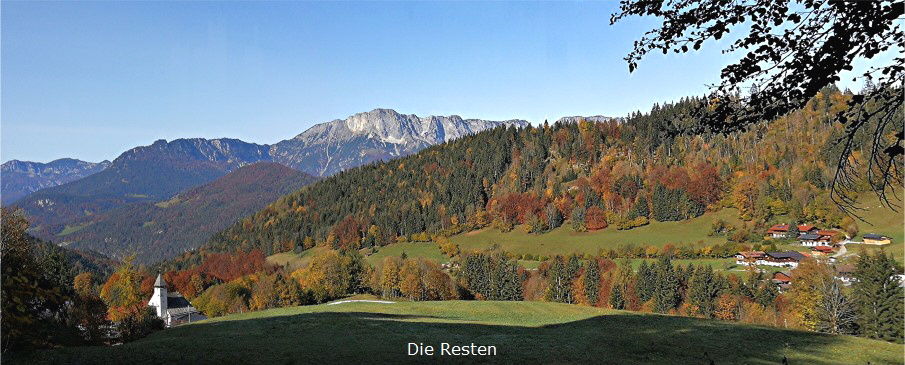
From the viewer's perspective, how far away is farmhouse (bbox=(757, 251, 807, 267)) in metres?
127

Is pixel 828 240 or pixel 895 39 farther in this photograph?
pixel 828 240

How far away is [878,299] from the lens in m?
62.1

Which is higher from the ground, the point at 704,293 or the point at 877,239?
the point at 877,239

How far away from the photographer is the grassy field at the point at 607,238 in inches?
6457

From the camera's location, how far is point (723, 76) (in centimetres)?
949

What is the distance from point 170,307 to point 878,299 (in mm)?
104391

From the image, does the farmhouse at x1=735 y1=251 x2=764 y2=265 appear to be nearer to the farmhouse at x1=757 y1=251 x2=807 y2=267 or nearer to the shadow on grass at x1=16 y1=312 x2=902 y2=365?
the farmhouse at x1=757 y1=251 x2=807 y2=267

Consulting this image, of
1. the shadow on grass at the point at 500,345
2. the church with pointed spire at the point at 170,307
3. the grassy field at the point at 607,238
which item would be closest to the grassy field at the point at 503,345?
the shadow on grass at the point at 500,345

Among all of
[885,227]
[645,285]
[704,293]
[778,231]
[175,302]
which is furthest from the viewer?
[778,231]

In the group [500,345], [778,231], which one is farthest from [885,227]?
[500,345]

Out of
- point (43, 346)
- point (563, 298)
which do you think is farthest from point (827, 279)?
point (43, 346)

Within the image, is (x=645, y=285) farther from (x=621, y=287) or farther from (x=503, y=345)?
(x=503, y=345)

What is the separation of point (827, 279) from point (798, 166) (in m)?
139

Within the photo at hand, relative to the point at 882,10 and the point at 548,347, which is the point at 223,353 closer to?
the point at 548,347
